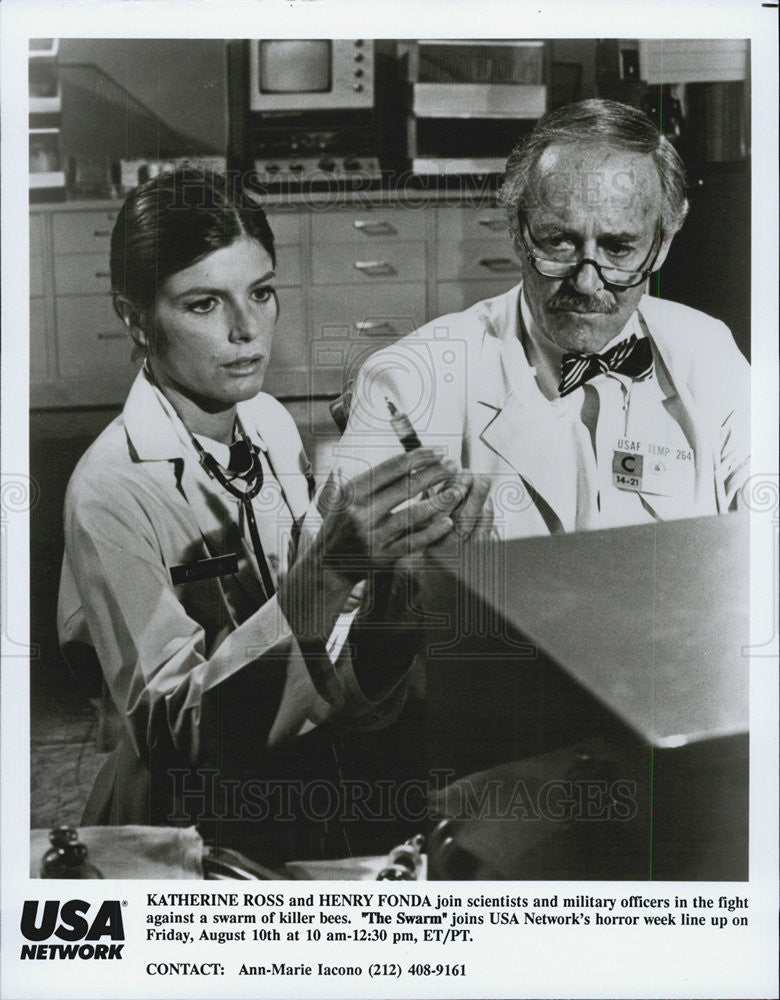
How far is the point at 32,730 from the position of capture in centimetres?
234


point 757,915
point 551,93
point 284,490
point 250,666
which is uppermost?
point 551,93

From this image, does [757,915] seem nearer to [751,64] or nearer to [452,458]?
[452,458]

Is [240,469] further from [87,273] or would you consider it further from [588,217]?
[588,217]

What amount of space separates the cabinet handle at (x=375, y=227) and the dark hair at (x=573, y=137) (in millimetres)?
246

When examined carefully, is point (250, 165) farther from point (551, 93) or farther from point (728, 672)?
point (728, 672)

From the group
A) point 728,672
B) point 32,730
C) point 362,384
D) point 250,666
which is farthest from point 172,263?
point 728,672

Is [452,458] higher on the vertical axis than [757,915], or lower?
higher

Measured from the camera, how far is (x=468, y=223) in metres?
2.29

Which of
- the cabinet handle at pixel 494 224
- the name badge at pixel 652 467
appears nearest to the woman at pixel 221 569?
the name badge at pixel 652 467

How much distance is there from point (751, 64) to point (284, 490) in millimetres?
1370

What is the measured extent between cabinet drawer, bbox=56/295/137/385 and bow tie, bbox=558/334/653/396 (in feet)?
3.11

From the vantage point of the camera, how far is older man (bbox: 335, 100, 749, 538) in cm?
229

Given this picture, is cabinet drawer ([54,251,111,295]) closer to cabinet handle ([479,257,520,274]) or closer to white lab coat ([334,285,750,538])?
white lab coat ([334,285,750,538])

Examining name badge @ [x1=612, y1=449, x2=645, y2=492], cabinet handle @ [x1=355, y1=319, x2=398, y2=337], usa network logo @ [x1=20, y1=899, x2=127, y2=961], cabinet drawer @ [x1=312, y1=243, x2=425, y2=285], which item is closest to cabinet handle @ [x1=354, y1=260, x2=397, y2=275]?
cabinet drawer @ [x1=312, y1=243, x2=425, y2=285]
